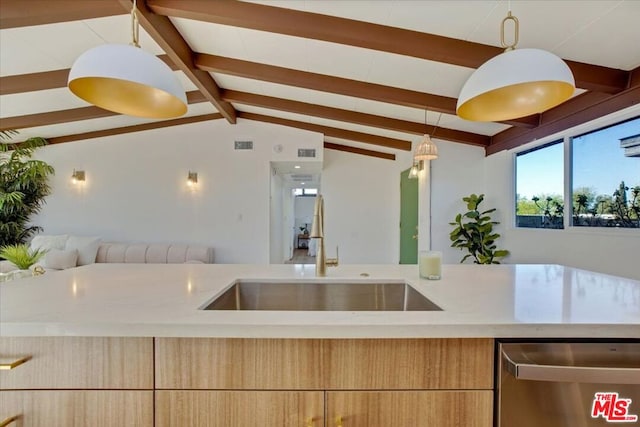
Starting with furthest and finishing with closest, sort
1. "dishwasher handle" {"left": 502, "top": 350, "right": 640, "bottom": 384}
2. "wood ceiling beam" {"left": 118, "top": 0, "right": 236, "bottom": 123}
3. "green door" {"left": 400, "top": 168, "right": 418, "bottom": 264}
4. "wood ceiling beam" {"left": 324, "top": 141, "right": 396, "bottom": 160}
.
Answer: "wood ceiling beam" {"left": 324, "top": 141, "right": 396, "bottom": 160} → "green door" {"left": 400, "top": 168, "right": 418, "bottom": 264} → "wood ceiling beam" {"left": 118, "top": 0, "right": 236, "bottom": 123} → "dishwasher handle" {"left": 502, "top": 350, "right": 640, "bottom": 384}

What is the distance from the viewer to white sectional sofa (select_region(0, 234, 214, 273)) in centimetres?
448

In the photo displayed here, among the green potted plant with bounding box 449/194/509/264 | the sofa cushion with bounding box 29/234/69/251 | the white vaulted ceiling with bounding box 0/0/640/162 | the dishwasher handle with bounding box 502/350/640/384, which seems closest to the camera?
the dishwasher handle with bounding box 502/350/640/384


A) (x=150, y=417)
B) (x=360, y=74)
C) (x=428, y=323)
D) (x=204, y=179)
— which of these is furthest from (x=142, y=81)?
(x=204, y=179)

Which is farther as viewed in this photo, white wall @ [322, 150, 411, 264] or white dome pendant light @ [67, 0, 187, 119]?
white wall @ [322, 150, 411, 264]

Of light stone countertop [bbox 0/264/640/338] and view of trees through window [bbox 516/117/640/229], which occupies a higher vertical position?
view of trees through window [bbox 516/117/640/229]

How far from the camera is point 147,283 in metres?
1.27

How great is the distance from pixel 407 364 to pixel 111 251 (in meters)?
5.20

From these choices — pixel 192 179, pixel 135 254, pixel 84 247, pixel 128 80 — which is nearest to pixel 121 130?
pixel 192 179

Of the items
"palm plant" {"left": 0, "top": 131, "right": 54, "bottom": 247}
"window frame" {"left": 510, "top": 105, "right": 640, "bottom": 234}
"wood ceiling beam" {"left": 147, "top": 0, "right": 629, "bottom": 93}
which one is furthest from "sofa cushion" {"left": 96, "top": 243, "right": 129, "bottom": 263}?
"window frame" {"left": 510, "top": 105, "right": 640, "bottom": 234}

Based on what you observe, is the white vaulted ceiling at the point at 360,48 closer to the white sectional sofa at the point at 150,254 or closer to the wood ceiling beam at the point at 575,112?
the wood ceiling beam at the point at 575,112

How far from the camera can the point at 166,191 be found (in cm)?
513

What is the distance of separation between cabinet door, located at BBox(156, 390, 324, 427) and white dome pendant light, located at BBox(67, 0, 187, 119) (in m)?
0.96

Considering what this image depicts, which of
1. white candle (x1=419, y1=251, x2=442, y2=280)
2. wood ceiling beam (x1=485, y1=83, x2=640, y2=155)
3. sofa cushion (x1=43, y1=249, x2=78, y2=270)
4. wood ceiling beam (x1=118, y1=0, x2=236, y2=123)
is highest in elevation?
wood ceiling beam (x1=118, y1=0, x2=236, y2=123)

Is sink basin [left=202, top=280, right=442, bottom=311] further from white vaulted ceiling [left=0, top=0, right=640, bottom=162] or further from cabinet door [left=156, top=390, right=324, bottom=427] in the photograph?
white vaulted ceiling [left=0, top=0, right=640, bottom=162]
